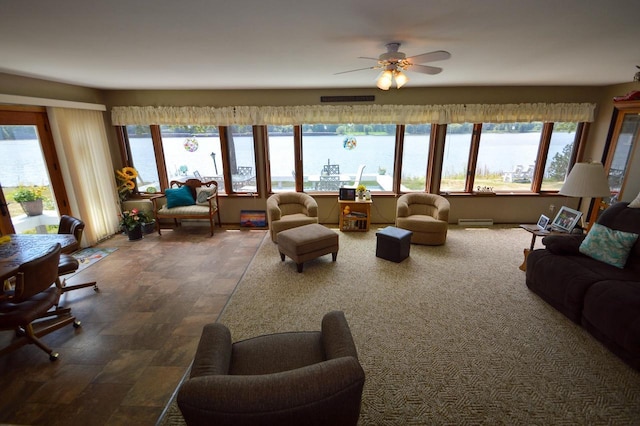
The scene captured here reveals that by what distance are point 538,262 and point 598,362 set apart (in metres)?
1.05

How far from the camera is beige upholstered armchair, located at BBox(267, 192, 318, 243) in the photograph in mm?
4401

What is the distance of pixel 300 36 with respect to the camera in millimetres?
2201

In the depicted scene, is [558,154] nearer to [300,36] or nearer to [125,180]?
[300,36]

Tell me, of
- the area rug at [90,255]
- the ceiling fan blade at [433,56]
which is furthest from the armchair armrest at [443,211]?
the area rug at [90,255]

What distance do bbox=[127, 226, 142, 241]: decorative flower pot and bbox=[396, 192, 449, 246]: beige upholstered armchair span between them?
435 cm

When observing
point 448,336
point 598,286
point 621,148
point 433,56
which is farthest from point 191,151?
point 621,148

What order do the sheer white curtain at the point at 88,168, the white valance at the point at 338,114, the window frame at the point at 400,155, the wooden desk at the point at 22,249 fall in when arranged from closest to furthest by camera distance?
the wooden desk at the point at 22,249 → the sheer white curtain at the point at 88,168 → the white valance at the point at 338,114 → the window frame at the point at 400,155

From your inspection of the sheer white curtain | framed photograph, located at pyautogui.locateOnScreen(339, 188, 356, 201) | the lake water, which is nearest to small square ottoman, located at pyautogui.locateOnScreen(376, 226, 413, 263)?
framed photograph, located at pyautogui.locateOnScreen(339, 188, 356, 201)

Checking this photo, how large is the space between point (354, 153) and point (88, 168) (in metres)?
4.50

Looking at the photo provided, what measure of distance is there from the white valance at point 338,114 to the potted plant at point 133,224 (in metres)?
1.64

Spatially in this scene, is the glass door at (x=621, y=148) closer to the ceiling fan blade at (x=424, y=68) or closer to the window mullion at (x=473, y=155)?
the window mullion at (x=473, y=155)

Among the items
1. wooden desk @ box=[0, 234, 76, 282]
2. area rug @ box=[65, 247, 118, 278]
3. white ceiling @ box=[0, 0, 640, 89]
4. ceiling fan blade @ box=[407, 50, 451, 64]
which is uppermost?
white ceiling @ box=[0, 0, 640, 89]

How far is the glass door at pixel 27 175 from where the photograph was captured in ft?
11.5

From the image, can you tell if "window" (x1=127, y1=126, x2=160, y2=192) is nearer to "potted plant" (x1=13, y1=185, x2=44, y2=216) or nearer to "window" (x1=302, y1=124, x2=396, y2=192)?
"potted plant" (x1=13, y1=185, x2=44, y2=216)
